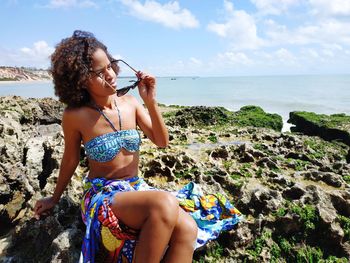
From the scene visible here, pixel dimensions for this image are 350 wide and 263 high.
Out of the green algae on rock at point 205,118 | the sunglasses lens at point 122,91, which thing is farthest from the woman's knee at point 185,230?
the green algae on rock at point 205,118

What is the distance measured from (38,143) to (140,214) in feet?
17.8

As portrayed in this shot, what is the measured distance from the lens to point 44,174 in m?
6.18

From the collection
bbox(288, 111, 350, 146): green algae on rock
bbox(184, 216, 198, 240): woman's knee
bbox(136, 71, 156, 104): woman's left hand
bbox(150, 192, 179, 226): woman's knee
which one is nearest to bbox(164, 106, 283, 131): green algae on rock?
bbox(288, 111, 350, 146): green algae on rock

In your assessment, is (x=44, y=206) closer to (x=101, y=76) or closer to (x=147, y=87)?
(x=101, y=76)

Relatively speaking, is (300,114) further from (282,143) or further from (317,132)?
(282,143)

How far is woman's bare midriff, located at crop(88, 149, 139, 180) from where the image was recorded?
358 centimetres

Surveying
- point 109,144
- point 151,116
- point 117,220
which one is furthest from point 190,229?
point 151,116

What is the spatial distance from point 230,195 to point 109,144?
6.57 feet

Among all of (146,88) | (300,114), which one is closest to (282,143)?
(146,88)

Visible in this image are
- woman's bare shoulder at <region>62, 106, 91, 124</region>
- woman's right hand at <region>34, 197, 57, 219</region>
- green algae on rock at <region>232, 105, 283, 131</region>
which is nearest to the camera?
woman's bare shoulder at <region>62, 106, 91, 124</region>

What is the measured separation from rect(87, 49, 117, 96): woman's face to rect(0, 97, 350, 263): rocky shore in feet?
4.56

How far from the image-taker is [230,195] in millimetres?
4891

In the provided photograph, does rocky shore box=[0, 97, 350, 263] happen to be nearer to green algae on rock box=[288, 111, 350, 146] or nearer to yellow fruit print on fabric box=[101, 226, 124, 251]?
yellow fruit print on fabric box=[101, 226, 124, 251]

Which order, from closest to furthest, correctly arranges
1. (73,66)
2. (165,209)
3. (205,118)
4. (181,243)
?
(165,209) → (181,243) → (73,66) → (205,118)
